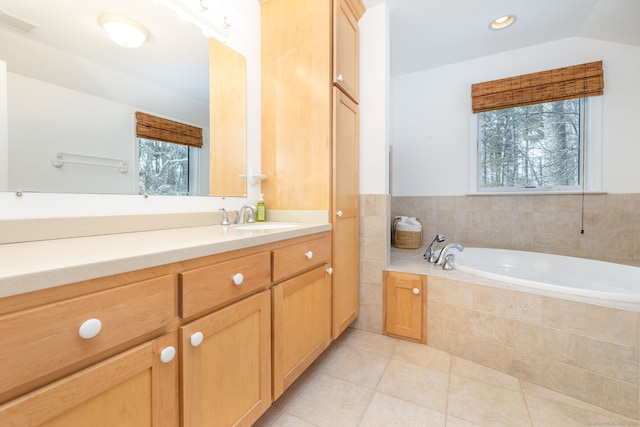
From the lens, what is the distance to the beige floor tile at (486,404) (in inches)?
46.8

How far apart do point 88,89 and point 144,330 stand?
0.97m

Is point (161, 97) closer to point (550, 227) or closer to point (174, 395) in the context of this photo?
point (174, 395)

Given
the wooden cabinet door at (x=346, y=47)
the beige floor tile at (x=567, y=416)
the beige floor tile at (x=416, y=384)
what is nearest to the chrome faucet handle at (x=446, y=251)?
the beige floor tile at (x=416, y=384)

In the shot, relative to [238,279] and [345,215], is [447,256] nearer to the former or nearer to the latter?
[345,215]

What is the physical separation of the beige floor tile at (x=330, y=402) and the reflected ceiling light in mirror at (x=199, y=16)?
2.01 m

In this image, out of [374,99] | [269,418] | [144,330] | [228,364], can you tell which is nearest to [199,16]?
[374,99]

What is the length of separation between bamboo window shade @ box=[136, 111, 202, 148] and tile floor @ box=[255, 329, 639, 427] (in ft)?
4.60

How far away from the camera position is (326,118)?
1.54 meters

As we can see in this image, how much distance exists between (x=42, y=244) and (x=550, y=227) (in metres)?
3.37

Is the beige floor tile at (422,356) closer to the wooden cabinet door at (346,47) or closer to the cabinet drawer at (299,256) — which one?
the cabinet drawer at (299,256)

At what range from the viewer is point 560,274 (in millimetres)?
2207

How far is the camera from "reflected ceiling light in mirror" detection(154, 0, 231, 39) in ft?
4.22

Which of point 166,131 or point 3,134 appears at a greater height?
point 166,131

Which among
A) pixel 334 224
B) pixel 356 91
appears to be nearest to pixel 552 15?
pixel 356 91
